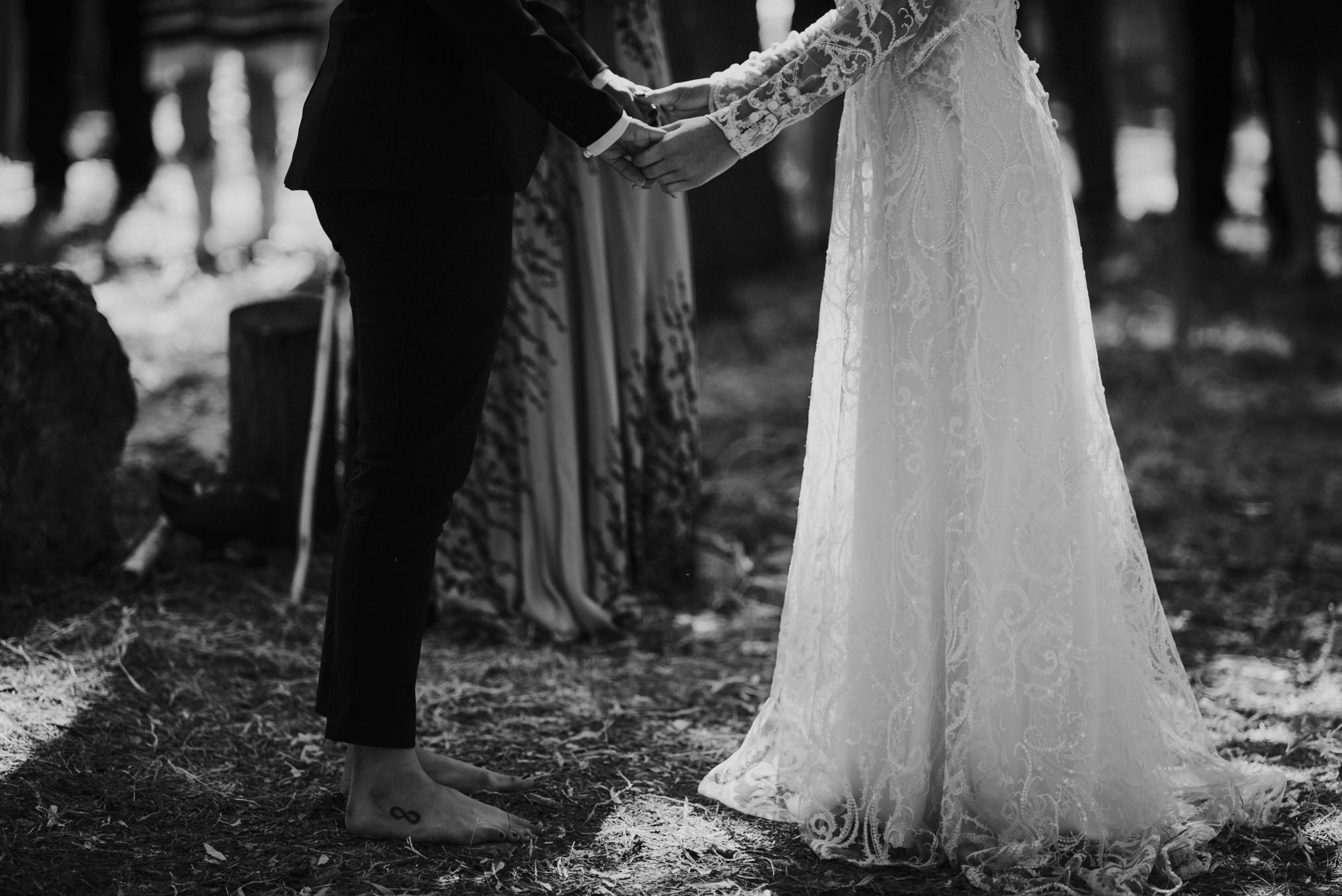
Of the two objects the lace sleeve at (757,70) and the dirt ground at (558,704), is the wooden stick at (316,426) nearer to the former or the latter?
the dirt ground at (558,704)

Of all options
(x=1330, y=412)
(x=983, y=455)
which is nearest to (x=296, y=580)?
(x=983, y=455)

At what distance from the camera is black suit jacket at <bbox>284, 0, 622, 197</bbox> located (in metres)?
2.18

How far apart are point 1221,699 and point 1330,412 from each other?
10.8ft

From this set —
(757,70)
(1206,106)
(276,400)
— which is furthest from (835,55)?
(1206,106)

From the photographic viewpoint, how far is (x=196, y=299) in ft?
22.4

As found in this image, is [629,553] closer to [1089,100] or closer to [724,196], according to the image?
[724,196]

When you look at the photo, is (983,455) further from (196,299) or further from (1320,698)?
(196,299)

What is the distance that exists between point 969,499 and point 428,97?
112 centimetres

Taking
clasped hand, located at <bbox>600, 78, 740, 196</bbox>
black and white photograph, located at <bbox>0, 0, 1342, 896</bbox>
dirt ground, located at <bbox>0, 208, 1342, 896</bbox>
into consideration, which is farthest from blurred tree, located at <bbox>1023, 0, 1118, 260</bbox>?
clasped hand, located at <bbox>600, 78, 740, 196</bbox>

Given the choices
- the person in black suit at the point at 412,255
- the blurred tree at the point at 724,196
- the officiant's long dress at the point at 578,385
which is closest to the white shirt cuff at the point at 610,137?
the person in black suit at the point at 412,255

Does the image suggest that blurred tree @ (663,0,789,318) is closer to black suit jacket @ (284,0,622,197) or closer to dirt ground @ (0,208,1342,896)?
dirt ground @ (0,208,1342,896)

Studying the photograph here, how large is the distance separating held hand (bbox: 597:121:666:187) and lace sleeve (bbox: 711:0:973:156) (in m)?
0.11

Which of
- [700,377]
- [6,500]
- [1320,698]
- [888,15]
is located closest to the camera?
[888,15]

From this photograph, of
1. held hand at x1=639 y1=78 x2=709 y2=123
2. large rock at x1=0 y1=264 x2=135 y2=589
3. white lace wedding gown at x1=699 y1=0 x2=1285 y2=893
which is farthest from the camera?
large rock at x1=0 y1=264 x2=135 y2=589
